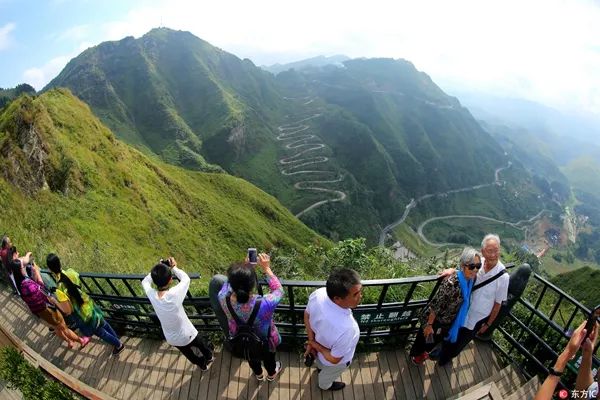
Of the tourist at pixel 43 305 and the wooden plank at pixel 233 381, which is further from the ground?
the tourist at pixel 43 305

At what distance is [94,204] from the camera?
34.8 m

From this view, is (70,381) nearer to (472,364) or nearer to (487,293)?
(487,293)

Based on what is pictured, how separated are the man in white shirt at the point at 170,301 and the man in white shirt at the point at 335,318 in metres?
2.21

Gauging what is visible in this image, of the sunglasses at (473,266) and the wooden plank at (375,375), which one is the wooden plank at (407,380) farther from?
the sunglasses at (473,266)

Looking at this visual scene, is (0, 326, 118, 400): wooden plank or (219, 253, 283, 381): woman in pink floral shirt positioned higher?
(219, 253, 283, 381): woman in pink floral shirt

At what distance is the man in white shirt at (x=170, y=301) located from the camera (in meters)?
5.75

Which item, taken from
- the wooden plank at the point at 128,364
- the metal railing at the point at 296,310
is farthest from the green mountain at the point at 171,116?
the wooden plank at the point at 128,364

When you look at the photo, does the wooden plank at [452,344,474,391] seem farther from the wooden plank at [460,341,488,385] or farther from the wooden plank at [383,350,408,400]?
the wooden plank at [383,350,408,400]

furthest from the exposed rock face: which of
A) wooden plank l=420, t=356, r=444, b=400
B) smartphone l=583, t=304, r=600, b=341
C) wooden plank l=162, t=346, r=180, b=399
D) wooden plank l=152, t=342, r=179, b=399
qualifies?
smartphone l=583, t=304, r=600, b=341

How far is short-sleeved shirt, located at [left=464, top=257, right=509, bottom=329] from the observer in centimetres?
627

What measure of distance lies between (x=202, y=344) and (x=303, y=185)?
143517 millimetres

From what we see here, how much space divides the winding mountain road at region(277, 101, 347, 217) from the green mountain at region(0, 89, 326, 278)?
7656cm

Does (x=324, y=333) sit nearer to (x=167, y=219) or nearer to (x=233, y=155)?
(x=167, y=219)

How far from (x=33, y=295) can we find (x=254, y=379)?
17.5ft
